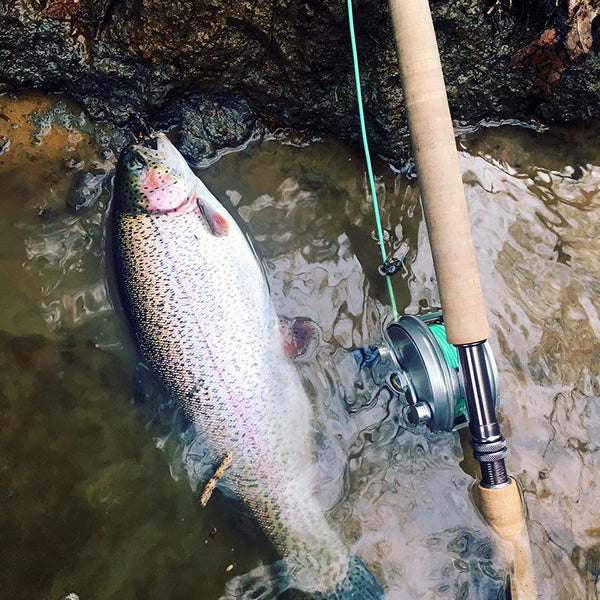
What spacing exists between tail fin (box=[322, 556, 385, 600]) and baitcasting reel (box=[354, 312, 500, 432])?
2.35 feet

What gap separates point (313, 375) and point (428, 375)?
69 cm

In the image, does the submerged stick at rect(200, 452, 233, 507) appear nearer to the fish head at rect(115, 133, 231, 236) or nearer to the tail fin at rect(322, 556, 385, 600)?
the tail fin at rect(322, 556, 385, 600)

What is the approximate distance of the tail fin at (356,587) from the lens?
7.94 feet

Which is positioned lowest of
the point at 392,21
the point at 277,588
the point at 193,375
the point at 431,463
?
the point at 277,588

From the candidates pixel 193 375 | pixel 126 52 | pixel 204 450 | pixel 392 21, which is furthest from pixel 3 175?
pixel 392 21

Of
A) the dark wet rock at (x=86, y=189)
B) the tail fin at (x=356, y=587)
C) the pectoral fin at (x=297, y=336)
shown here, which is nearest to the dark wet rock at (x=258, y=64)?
the dark wet rock at (x=86, y=189)

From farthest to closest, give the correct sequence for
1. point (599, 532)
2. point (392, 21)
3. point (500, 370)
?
A: point (500, 370) → point (599, 532) → point (392, 21)

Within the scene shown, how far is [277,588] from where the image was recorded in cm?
256

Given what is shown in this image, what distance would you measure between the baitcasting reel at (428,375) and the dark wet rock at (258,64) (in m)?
0.97

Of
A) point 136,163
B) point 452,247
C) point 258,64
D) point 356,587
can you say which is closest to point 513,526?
point 356,587

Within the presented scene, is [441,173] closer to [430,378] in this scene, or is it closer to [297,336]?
[430,378]

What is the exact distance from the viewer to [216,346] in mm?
2461

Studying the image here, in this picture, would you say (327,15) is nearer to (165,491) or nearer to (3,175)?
(3,175)

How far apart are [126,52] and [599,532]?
2.89 m
